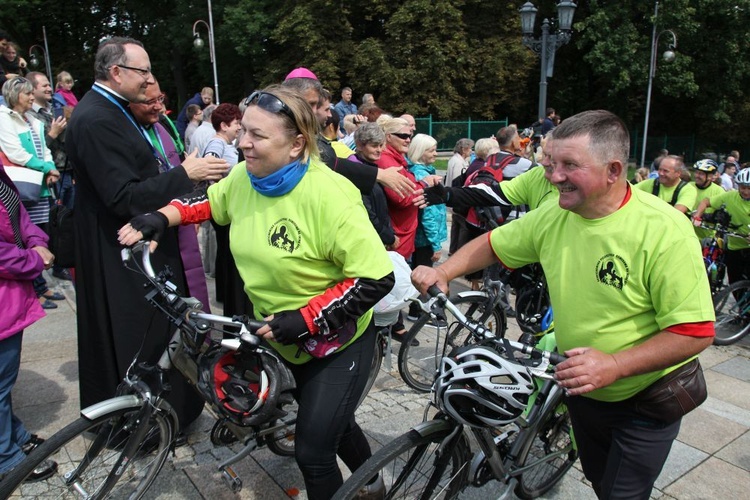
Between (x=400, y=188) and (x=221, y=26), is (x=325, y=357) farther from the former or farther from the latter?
(x=221, y=26)

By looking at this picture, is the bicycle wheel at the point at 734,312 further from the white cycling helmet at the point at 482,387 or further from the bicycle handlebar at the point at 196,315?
the bicycle handlebar at the point at 196,315

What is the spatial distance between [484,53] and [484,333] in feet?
101

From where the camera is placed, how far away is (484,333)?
Result: 2322 millimetres

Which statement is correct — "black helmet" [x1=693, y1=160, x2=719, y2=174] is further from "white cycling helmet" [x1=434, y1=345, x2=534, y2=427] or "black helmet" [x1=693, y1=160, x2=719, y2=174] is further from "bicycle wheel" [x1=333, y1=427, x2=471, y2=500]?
"white cycling helmet" [x1=434, y1=345, x2=534, y2=427]

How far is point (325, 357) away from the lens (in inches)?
102

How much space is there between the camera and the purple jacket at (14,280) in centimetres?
305

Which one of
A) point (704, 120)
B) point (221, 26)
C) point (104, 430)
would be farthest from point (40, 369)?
point (704, 120)

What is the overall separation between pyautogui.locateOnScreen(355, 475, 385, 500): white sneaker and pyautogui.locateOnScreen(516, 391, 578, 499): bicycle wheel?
0.79 m

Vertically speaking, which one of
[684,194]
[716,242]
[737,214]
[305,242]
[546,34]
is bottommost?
[716,242]

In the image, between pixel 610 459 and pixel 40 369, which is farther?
pixel 40 369

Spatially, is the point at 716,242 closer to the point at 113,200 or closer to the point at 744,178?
the point at 744,178

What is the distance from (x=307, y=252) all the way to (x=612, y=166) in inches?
46.2

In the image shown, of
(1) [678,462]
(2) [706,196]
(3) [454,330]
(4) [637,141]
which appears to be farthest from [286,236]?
(4) [637,141]

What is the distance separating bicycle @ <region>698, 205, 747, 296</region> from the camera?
7.07 meters
